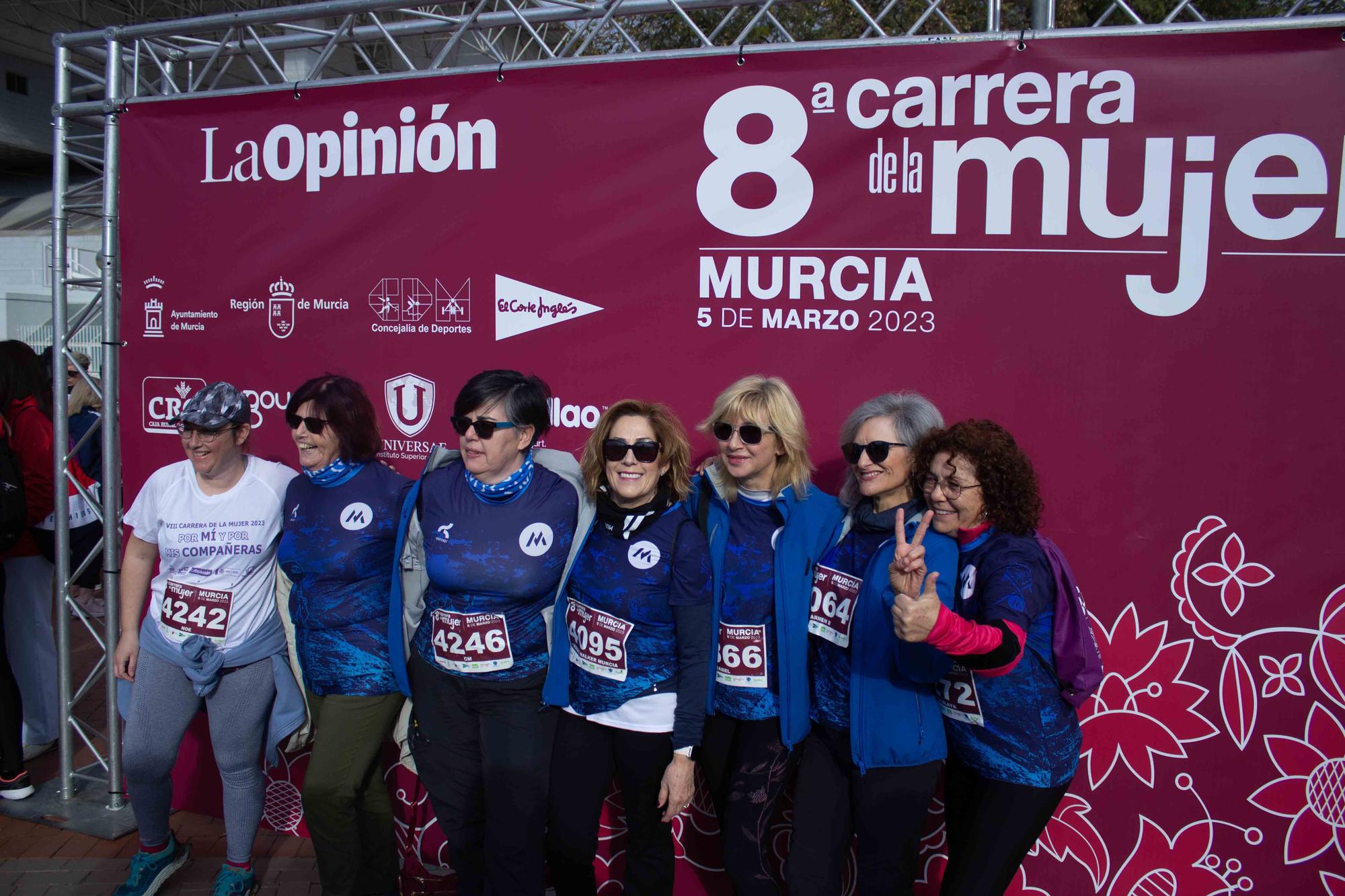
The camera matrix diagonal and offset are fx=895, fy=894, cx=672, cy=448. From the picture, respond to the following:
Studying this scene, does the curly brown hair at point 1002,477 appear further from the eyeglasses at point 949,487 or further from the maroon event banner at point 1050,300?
the maroon event banner at point 1050,300

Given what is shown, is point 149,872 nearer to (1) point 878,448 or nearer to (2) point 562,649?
(2) point 562,649

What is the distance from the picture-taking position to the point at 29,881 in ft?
11.0

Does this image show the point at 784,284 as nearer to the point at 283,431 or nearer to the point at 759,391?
the point at 759,391

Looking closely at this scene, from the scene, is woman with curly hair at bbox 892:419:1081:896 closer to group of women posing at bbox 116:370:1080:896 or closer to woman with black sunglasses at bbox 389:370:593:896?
group of women posing at bbox 116:370:1080:896

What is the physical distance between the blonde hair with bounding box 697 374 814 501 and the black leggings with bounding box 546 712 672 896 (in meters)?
0.85

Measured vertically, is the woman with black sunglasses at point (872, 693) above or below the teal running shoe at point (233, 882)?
above

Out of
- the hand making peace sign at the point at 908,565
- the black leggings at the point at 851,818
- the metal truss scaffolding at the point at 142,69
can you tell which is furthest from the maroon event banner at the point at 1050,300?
the hand making peace sign at the point at 908,565

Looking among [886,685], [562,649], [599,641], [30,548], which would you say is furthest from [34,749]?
[886,685]

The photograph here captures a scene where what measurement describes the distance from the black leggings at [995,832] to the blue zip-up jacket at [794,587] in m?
0.49

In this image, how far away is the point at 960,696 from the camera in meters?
2.41

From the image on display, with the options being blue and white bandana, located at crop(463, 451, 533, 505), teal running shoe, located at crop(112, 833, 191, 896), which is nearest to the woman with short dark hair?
blue and white bandana, located at crop(463, 451, 533, 505)

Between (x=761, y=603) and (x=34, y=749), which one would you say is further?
(x=34, y=749)

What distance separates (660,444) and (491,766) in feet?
3.59

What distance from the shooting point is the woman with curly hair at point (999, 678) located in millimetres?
2295
